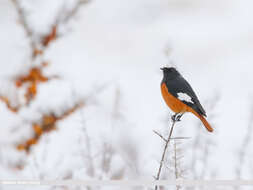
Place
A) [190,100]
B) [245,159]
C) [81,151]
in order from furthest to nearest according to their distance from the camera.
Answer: [245,159], [81,151], [190,100]

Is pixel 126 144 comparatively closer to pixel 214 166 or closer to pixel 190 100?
pixel 214 166

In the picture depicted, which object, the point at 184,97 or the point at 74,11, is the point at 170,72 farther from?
the point at 74,11

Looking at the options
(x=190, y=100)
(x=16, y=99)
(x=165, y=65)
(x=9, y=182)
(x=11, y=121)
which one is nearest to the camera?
(x=9, y=182)

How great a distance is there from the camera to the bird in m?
1.78

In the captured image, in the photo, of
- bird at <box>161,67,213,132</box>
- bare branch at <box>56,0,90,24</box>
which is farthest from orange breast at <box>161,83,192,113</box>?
bare branch at <box>56,0,90,24</box>

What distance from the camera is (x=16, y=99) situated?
8.62m

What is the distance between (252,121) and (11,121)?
5.86 m

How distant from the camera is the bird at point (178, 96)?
1778mm

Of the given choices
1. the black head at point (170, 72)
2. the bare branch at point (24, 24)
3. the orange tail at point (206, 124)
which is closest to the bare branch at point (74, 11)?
the bare branch at point (24, 24)

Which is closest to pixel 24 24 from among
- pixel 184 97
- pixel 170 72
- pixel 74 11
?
pixel 74 11

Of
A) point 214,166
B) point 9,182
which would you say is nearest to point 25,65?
point 214,166

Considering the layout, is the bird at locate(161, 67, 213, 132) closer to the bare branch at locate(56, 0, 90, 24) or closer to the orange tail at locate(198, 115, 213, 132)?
the orange tail at locate(198, 115, 213, 132)

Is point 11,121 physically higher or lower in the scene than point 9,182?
lower

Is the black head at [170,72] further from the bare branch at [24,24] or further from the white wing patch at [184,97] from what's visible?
the bare branch at [24,24]
